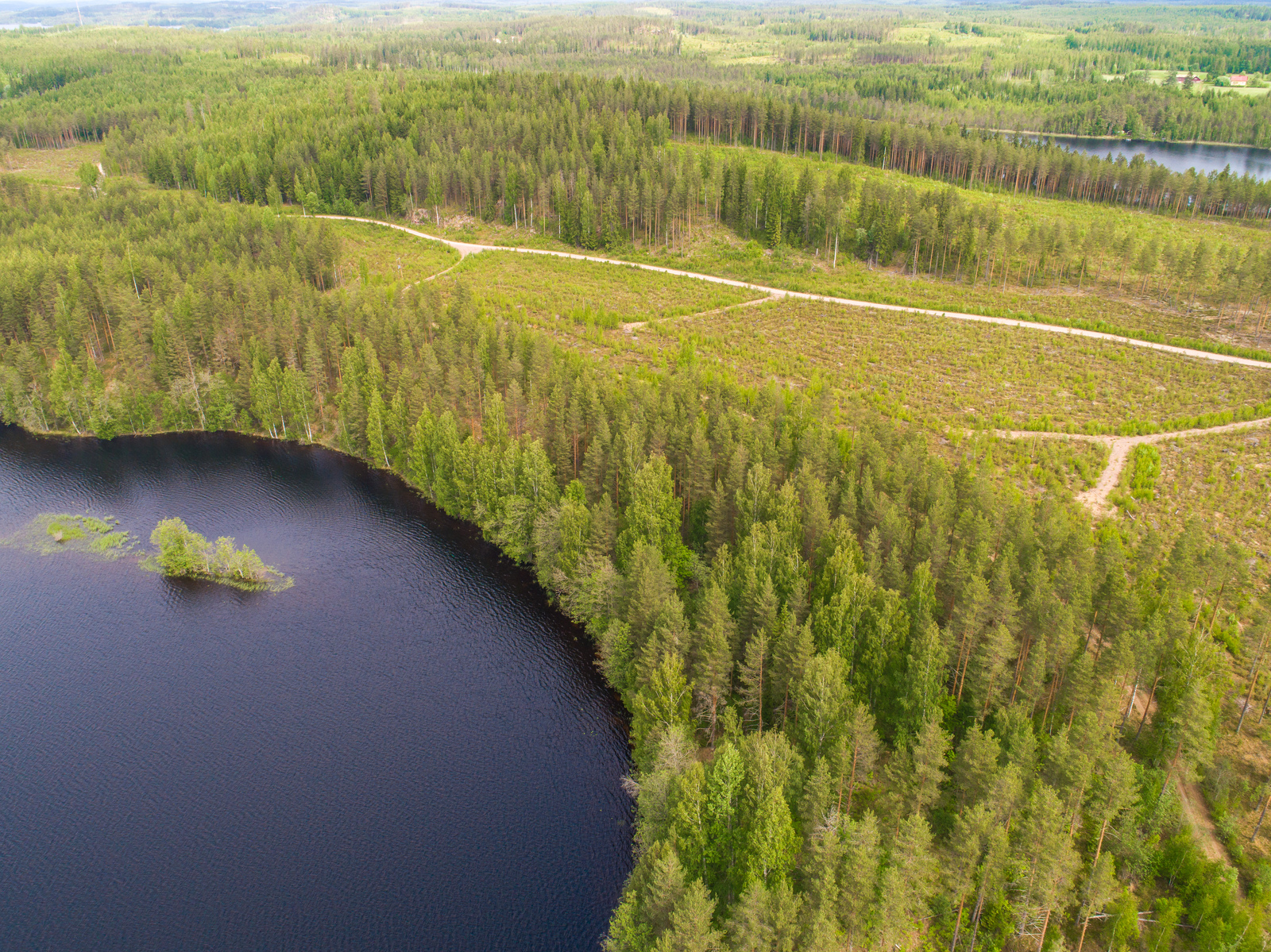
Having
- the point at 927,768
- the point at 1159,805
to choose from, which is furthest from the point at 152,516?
the point at 1159,805

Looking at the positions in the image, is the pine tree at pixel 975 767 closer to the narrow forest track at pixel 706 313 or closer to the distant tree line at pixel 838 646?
the distant tree line at pixel 838 646

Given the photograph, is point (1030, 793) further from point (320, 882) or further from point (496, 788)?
point (320, 882)

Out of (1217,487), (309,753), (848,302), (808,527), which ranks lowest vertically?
(309,753)

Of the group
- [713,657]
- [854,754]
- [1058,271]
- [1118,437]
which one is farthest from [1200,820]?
[1058,271]

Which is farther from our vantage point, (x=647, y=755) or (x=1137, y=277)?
(x=1137, y=277)

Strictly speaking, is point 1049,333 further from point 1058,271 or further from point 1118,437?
point 1118,437
